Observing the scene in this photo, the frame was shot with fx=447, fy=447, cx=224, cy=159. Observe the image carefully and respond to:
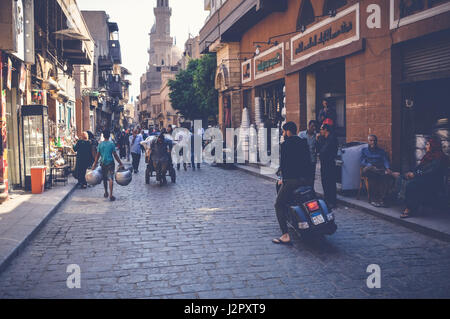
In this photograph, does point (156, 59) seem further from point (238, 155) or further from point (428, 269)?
point (428, 269)

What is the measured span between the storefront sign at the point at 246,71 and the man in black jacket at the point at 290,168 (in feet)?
47.6

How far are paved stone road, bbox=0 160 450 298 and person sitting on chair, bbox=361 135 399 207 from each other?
605 millimetres

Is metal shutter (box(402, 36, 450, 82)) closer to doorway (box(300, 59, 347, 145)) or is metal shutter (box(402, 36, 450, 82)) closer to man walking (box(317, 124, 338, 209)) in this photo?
man walking (box(317, 124, 338, 209))

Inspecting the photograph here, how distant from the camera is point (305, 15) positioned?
15.2 meters

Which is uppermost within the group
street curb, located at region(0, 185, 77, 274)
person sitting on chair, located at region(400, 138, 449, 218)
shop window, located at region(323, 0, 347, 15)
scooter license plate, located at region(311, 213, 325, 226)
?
shop window, located at region(323, 0, 347, 15)

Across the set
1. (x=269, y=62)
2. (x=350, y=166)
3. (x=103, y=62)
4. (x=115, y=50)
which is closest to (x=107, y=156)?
(x=350, y=166)

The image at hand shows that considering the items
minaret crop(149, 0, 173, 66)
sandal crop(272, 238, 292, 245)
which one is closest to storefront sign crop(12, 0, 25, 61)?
sandal crop(272, 238, 292, 245)

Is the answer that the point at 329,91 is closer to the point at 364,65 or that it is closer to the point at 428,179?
the point at 364,65

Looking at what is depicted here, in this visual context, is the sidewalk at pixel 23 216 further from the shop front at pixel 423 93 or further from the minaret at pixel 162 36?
the minaret at pixel 162 36

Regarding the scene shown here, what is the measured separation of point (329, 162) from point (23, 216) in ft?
19.5

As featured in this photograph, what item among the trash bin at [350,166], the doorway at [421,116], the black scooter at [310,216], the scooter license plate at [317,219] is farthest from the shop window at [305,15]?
the scooter license plate at [317,219]

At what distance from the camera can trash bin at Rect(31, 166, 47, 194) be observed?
11.3 m

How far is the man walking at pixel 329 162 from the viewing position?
8969 millimetres

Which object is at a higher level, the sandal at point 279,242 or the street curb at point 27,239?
the street curb at point 27,239
